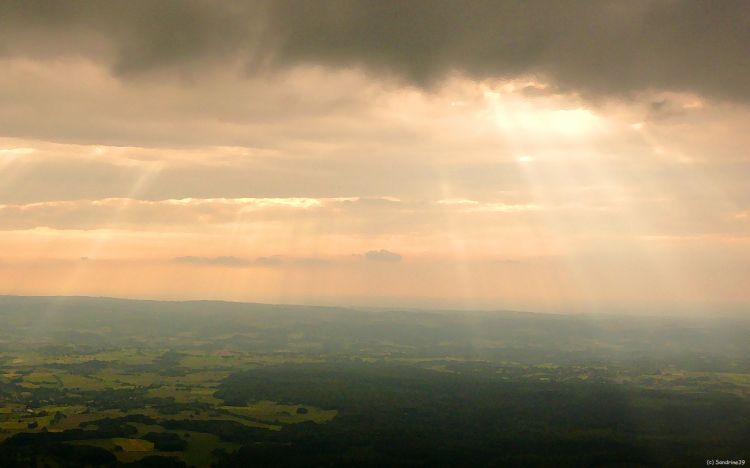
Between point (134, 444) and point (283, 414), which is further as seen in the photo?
point (283, 414)

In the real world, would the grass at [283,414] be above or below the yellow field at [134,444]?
above

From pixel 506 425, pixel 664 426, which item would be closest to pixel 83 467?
pixel 506 425

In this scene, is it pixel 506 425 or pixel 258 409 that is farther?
pixel 258 409

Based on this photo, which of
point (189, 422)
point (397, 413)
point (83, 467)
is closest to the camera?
point (83, 467)

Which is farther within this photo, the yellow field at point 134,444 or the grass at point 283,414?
the grass at point 283,414

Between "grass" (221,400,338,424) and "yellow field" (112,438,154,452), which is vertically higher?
"grass" (221,400,338,424)

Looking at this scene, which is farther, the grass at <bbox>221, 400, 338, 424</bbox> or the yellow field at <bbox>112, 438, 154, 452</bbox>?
the grass at <bbox>221, 400, 338, 424</bbox>

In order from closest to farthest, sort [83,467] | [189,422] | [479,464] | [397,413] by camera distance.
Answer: [83,467] → [479,464] → [189,422] → [397,413]

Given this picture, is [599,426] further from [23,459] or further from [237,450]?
[23,459]

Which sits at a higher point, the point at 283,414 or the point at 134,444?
the point at 283,414
